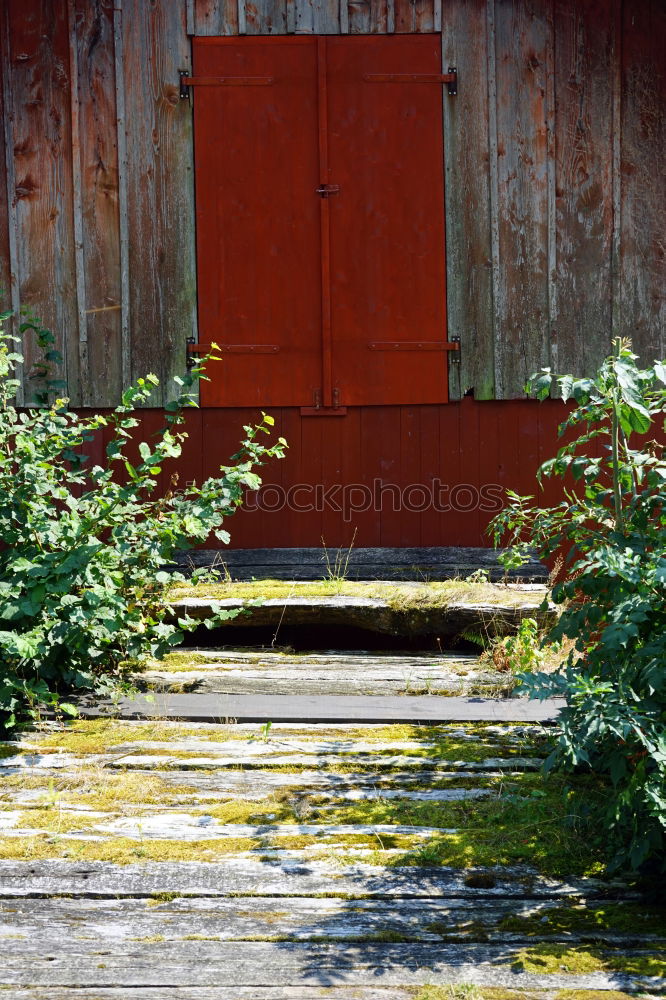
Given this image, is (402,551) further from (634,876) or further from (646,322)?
(634,876)

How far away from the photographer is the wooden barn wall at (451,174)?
6516mm

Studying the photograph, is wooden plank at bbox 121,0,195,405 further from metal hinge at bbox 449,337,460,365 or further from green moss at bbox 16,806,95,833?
green moss at bbox 16,806,95,833

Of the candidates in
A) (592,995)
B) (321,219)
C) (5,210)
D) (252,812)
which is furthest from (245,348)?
(592,995)

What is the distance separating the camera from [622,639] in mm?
2805

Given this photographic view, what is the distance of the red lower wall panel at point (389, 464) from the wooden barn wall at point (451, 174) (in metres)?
0.24

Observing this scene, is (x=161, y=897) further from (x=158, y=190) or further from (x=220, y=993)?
(x=158, y=190)

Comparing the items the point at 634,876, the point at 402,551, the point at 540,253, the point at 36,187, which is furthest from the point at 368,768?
the point at 36,187

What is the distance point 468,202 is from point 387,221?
544 millimetres

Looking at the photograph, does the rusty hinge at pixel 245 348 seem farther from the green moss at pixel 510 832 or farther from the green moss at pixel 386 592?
the green moss at pixel 510 832

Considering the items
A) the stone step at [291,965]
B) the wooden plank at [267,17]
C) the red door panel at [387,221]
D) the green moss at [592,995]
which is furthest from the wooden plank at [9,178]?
the green moss at [592,995]

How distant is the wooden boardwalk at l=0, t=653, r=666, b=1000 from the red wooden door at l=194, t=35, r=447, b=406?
10.2 ft

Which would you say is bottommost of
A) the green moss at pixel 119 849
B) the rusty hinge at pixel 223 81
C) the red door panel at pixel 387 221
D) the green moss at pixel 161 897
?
the green moss at pixel 161 897

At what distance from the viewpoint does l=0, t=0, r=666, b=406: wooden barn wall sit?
6.52 meters

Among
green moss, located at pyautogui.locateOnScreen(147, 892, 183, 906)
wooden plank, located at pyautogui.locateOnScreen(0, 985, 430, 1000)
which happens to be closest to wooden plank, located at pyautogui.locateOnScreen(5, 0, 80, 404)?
green moss, located at pyautogui.locateOnScreen(147, 892, 183, 906)
